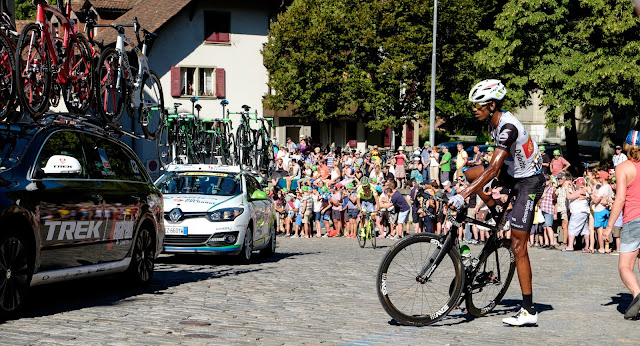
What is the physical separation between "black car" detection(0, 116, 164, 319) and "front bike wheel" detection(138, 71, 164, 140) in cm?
97

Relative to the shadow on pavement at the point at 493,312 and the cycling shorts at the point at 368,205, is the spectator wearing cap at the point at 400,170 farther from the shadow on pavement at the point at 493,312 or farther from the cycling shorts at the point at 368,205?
the shadow on pavement at the point at 493,312

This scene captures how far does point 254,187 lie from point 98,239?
866 centimetres

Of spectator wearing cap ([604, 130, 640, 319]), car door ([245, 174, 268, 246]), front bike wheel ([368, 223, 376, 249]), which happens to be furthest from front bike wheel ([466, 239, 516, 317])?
front bike wheel ([368, 223, 376, 249])

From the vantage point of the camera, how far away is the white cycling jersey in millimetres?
9406

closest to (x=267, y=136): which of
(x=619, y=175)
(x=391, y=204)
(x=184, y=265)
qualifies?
(x=391, y=204)

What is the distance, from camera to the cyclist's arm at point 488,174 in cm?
Answer: 906

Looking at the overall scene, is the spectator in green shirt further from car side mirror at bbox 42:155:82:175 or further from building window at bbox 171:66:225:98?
car side mirror at bbox 42:155:82:175

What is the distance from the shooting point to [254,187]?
1942 centimetres

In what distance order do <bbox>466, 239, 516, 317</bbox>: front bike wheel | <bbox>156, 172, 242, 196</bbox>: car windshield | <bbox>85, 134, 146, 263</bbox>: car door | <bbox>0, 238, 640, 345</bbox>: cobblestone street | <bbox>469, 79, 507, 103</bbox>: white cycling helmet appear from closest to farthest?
<bbox>0, 238, 640, 345</bbox>: cobblestone street < <bbox>469, 79, 507, 103</bbox>: white cycling helmet < <bbox>466, 239, 516, 317</bbox>: front bike wheel < <bbox>85, 134, 146, 263</bbox>: car door < <bbox>156, 172, 242, 196</bbox>: car windshield

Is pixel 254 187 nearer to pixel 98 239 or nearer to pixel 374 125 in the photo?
pixel 98 239

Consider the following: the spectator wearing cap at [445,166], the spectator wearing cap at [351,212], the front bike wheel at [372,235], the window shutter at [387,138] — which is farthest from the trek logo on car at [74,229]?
the window shutter at [387,138]

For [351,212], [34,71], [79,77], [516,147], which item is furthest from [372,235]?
[516,147]

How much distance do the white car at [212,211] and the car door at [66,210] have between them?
589 centimetres

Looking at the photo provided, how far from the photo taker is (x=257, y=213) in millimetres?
18453
